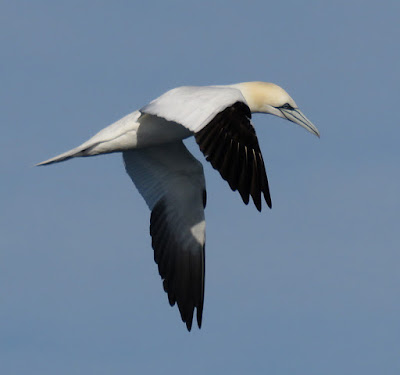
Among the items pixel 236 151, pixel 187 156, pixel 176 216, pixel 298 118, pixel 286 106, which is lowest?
pixel 236 151

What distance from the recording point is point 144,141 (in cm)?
1647

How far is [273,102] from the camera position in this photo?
17297 millimetres

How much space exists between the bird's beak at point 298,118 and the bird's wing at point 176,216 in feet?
4.62

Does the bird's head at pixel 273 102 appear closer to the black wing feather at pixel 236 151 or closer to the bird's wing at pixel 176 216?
the bird's wing at pixel 176 216

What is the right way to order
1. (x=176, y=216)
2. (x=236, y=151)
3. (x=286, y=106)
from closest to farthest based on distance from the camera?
(x=236, y=151) → (x=286, y=106) → (x=176, y=216)

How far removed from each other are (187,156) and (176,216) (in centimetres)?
89

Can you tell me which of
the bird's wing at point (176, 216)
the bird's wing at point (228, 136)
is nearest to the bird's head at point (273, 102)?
the bird's wing at point (176, 216)

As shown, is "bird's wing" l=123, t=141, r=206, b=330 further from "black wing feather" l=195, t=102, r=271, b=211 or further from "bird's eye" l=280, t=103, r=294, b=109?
"black wing feather" l=195, t=102, r=271, b=211

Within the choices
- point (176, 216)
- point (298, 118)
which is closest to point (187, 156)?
point (176, 216)

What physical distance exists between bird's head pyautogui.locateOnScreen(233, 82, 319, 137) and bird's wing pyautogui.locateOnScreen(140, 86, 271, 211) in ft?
7.29

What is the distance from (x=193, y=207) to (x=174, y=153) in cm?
83

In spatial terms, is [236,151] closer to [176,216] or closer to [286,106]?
[286,106]

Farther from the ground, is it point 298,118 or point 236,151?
point 298,118

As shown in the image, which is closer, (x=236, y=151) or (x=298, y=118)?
(x=236, y=151)
